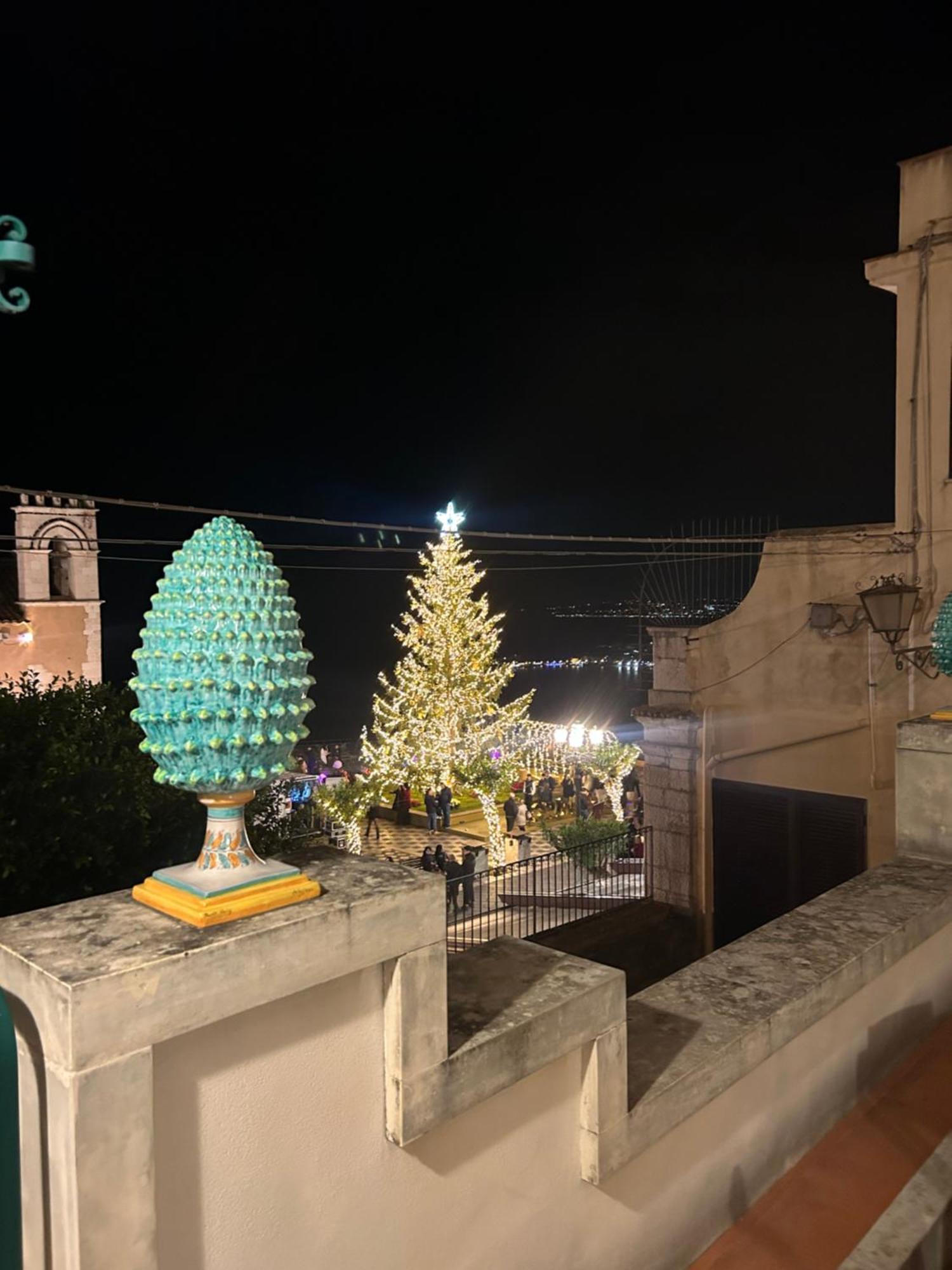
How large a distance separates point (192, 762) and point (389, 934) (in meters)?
0.67

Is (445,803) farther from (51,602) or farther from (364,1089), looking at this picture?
(364,1089)

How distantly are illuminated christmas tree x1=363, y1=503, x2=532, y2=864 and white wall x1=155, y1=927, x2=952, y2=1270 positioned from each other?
23834 millimetres

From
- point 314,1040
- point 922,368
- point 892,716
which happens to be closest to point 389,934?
point 314,1040

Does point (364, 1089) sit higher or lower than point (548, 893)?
higher

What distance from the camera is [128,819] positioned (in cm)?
761

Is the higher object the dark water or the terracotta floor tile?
the terracotta floor tile

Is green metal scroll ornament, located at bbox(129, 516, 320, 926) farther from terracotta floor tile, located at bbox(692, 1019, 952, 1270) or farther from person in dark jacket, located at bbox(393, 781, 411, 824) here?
person in dark jacket, located at bbox(393, 781, 411, 824)

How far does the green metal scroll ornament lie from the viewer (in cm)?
220

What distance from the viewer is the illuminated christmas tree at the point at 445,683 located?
2773cm

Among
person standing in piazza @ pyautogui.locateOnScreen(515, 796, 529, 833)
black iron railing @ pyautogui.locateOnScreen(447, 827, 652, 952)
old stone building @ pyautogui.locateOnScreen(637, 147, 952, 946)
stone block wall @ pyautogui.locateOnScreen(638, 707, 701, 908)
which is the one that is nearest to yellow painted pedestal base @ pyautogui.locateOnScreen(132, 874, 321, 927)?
old stone building @ pyautogui.locateOnScreen(637, 147, 952, 946)

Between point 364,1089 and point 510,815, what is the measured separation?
2413 centimetres

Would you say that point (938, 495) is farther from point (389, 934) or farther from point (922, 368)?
point (389, 934)

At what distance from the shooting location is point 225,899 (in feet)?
7.27

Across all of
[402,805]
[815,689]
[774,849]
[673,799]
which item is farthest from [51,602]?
[815,689]
